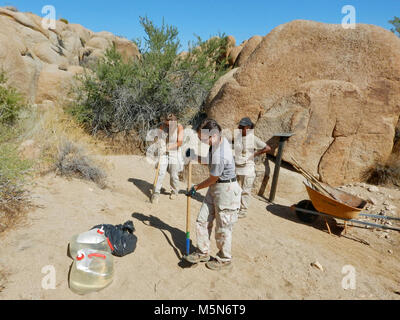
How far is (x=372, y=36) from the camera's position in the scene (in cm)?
568

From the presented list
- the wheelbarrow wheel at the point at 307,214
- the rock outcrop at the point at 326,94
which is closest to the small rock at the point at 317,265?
the wheelbarrow wheel at the point at 307,214

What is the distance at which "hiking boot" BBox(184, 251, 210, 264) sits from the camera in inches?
122

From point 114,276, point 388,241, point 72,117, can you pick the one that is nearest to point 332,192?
point 388,241

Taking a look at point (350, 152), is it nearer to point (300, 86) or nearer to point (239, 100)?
point (300, 86)

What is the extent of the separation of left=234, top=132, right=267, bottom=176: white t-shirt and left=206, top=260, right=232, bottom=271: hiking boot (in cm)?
202

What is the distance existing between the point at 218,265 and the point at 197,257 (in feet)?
0.90

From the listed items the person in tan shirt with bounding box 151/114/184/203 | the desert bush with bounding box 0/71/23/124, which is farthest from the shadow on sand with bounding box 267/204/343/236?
the desert bush with bounding box 0/71/23/124

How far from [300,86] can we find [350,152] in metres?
1.99

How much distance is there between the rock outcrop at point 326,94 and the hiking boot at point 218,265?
364cm

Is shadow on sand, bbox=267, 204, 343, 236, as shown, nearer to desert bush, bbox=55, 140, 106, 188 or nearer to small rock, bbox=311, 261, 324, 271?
small rock, bbox=311, 261, 324, 271

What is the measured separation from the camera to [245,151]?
185 inches

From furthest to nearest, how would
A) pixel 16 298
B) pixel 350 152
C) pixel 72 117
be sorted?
pixel 72 117, pixel 350 152, pixel 16 298

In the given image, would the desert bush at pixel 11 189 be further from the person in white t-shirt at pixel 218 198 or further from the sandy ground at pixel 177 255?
the person in white t-shirt at pixel 218 198

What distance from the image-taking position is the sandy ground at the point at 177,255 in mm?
2707
